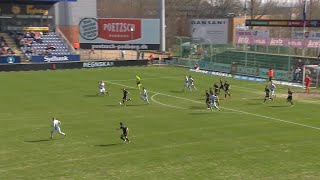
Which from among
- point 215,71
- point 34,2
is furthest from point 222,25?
point 34,2

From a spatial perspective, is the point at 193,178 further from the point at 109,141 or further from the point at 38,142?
the point at 38,142

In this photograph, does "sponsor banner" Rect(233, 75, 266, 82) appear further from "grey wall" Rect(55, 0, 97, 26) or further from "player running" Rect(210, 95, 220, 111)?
"grey wall" Rect(55, 0, 97, 26)

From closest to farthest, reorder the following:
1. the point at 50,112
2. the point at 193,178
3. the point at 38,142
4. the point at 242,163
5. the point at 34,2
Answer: the point at 193,178
the point at 242,163
the point at 38,142
the point at 50,112
the point at 34,2

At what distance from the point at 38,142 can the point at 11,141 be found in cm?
160

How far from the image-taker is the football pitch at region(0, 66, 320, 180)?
23031mm

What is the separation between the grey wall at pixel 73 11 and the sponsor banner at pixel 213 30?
2002 cm

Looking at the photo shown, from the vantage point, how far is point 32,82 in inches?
2143

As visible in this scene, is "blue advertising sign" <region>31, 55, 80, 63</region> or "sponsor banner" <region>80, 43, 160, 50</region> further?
"sponsor banner" <region>80, 43, 160, 50</region>

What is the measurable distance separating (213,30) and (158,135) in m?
66.3

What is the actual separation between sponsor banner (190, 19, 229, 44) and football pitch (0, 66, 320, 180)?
145 feet

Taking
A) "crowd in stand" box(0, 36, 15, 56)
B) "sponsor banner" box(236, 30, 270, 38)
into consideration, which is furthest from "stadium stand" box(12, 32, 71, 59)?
"sponsor banner" box(236, 30, 270, 38)

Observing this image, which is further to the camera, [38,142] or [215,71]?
[215,71]

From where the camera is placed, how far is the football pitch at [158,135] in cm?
2303

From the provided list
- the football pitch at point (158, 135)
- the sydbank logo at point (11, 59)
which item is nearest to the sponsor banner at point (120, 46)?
the sydbank logo at point (11, 59)
